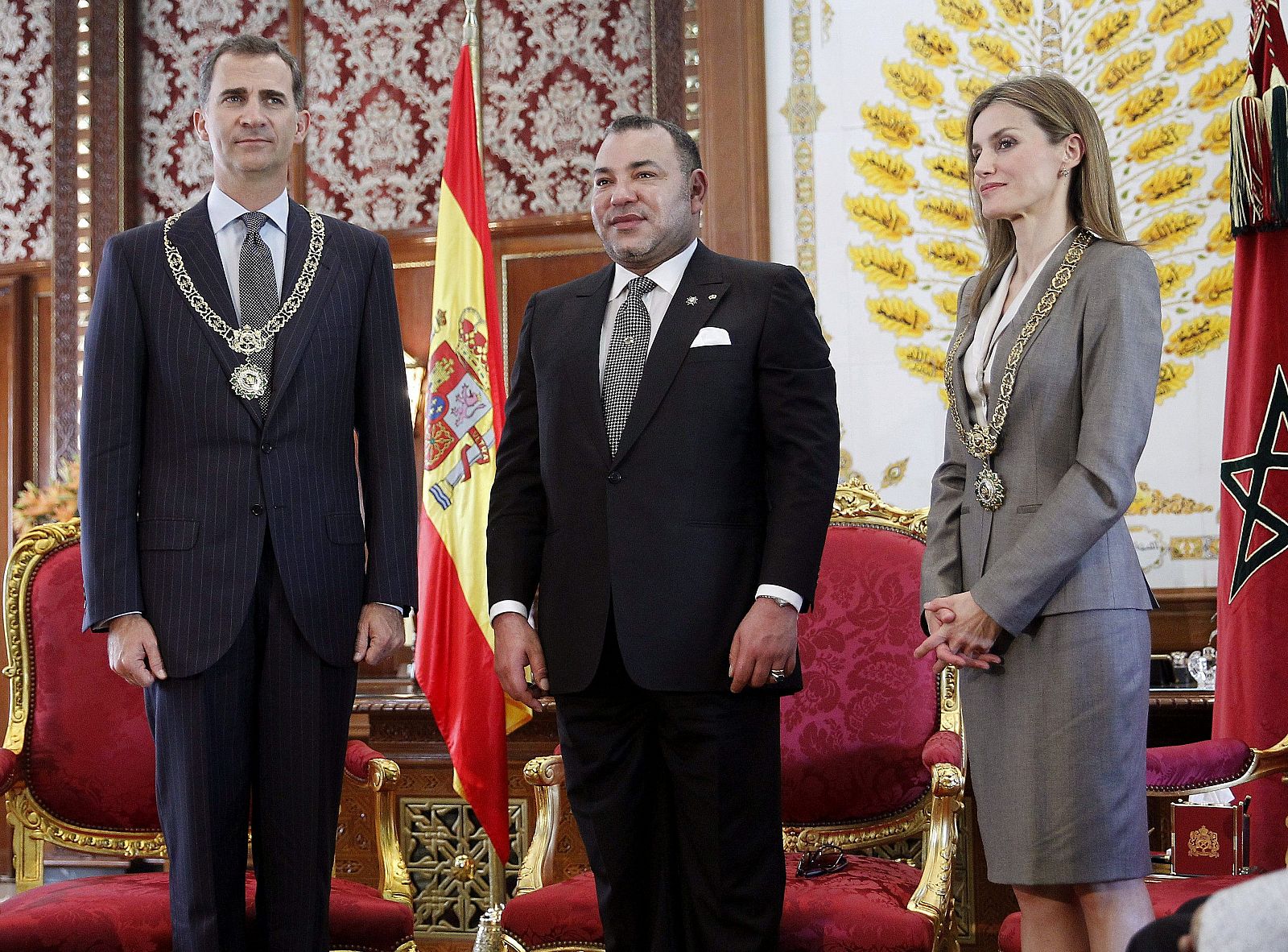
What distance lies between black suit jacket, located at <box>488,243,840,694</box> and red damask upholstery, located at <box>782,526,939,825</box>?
28.4 inches

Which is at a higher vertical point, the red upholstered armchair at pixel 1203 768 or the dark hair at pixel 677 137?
the dark hair at pixel 677 137

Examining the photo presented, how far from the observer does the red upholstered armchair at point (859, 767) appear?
7.36 feet

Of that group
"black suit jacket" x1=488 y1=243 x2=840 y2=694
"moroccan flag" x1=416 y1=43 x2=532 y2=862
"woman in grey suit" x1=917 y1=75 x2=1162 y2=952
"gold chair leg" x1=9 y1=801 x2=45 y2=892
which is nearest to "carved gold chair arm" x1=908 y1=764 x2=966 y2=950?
"woman in grey suit" x1=917 y1=75 x2=1162 y2=952

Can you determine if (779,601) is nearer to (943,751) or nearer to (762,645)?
(762,645)

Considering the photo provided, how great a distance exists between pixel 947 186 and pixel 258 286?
2366mm

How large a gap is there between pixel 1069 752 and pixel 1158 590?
6.71ft

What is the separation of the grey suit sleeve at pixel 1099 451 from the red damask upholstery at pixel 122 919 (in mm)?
1201

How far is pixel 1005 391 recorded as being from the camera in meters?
1.96

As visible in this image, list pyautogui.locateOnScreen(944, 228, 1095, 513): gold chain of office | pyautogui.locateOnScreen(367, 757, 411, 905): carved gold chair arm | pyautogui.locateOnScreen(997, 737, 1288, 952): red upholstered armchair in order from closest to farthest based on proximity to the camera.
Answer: pyautogui.locateOnScreen(944, 228, 1095, 513): gold chain of office, pyautogui.locateOnScreen(997, 737, 1288, 952): red upholstered armchair, pyautogui.locateOnScreen(367, 757, 411, 905): carved gold chair arm

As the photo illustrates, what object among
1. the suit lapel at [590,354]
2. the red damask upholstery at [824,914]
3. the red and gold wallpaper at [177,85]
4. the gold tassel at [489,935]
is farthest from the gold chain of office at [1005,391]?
the red and gold wallpaper at [177,85]

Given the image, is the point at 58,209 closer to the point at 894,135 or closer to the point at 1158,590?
the point at 894,135

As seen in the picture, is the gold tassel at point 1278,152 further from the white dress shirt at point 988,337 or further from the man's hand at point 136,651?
the man's hand at point 136,651

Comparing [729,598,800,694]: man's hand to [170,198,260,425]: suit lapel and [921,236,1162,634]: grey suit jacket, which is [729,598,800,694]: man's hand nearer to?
[921,236,1162,634]: grey suit jacket

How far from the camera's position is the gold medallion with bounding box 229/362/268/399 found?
2.09m
